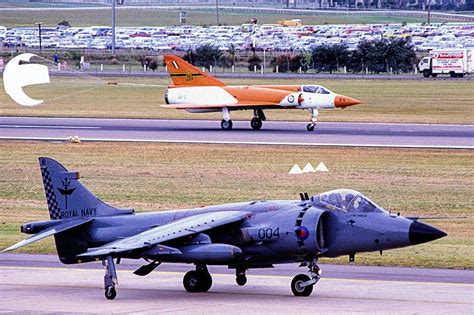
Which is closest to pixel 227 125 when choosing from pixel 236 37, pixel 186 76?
pixel 186 76

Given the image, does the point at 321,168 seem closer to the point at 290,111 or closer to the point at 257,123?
the point at 257,123

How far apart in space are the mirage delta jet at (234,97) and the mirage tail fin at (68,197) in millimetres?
34970

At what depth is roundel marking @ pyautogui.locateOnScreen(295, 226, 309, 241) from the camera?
848 inches

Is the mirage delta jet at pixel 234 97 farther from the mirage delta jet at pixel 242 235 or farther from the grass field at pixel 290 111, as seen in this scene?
the mirage delta jet at pixel 242 235

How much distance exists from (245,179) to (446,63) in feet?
230

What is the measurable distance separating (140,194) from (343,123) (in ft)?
86.4

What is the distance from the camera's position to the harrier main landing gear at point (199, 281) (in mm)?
22734

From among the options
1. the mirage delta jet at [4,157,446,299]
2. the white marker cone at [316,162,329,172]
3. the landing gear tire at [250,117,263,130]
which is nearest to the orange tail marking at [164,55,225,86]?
the landing gear tire at [250,117,263,130]

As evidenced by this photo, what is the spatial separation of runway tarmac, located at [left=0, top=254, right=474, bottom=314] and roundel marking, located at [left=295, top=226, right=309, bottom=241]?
3.70ft

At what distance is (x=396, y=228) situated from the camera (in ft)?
70.6

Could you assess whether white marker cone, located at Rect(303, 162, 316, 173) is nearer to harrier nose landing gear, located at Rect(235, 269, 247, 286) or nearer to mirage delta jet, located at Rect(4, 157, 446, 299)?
mirage delta jet, located at Rect(4, 157, 446, 299)

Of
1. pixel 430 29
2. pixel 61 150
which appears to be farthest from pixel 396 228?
pixel 430 29

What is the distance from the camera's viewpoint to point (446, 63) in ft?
353

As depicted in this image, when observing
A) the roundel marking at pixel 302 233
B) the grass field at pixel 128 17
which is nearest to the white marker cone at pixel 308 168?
the roundel marking at pixel 302 233
